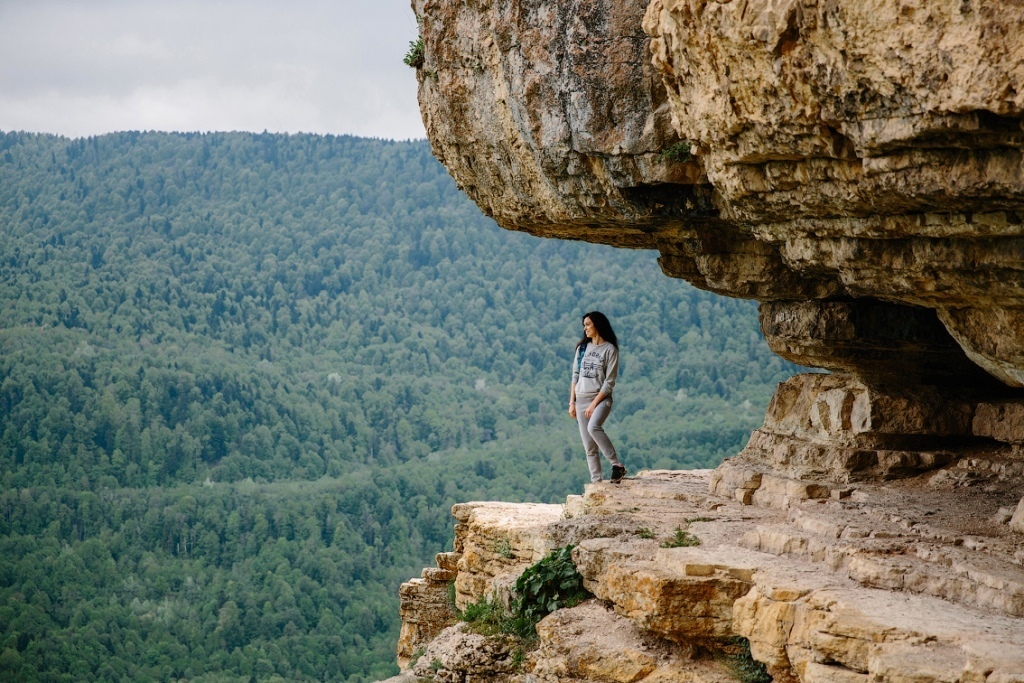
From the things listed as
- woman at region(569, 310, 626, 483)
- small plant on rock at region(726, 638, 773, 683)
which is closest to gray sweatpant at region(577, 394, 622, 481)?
woman at region(569, 310, 626, 483)

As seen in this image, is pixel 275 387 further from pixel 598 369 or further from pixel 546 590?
pixel 546 590

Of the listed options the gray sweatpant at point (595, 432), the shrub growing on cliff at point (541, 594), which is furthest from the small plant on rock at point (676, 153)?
the gray sweatpant at point (595, 432)

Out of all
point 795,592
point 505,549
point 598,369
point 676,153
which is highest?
point 676,153

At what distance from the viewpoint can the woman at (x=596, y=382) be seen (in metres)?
13.5

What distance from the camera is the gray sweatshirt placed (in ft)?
44.2

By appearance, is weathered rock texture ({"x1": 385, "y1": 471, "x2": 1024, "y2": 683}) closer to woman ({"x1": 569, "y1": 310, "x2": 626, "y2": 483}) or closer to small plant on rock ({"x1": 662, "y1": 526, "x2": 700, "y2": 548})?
small plant on rock ({"x1": 662, "y1": 526, "x2": 700, "y2": 548})

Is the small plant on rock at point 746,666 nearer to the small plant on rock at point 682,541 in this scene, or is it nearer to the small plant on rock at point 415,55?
the small plant on rock at point 682,541

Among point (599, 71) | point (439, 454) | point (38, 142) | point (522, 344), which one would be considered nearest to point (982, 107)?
→ point (599, 71)

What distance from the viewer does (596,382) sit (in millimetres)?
13641

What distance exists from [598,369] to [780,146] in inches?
228

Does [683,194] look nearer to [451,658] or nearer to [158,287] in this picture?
[451,658]

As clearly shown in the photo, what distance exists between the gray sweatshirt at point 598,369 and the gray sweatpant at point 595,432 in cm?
14

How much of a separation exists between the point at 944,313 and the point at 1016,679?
4772 millimetres

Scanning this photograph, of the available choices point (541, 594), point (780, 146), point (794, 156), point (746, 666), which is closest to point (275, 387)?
point (541, 594)
